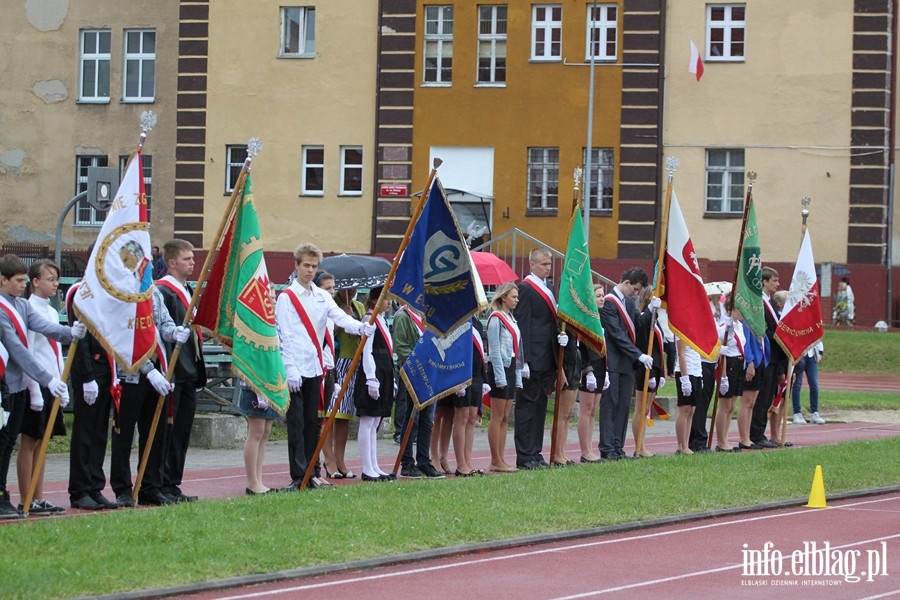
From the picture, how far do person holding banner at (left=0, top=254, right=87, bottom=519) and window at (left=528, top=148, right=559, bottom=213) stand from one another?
31.6 meters

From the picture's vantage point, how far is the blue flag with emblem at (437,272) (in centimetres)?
1462

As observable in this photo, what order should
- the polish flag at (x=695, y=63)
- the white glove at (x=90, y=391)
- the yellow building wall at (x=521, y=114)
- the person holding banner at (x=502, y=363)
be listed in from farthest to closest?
the yellow building wall at (x=521, y=114), the polish flag at (x=695, y=63), the person holding banner at (x=502, y=363), the white glove at (x=90, y=391)

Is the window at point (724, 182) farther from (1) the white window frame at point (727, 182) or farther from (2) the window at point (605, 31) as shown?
(2) the window at point (605, 31)

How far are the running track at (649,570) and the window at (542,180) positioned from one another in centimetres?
3064

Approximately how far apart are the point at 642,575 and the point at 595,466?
19.3ft

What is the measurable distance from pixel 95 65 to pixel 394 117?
8.91 meters

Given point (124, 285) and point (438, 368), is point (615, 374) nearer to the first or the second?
point (438, 368)

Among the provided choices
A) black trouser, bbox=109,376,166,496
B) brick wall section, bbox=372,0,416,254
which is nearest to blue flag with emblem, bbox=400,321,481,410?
black trouser, bbox=109,376,166,496

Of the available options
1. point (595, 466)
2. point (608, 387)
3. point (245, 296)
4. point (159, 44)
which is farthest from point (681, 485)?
point (159, 44)

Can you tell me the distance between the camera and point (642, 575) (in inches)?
406

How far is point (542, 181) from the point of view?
4331 centimetres

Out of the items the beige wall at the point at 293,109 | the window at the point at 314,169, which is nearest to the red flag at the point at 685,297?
the beige wall at the point at 293,109

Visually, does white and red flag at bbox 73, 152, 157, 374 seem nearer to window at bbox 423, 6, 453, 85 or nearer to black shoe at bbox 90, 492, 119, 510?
black shoe at bbox 90, 492, 119, 510

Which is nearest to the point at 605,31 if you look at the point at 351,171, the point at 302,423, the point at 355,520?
the point at 351,171
